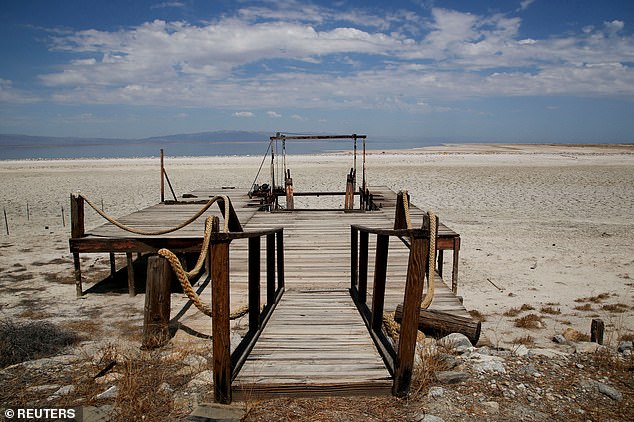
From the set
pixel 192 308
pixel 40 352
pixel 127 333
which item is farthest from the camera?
pixel 192 308

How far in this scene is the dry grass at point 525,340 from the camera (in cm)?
582

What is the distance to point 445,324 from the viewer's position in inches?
209

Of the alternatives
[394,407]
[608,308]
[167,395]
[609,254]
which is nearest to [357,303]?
[394,407]

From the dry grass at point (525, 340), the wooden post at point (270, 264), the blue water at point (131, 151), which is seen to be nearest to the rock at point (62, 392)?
the wooden post at point (270, 264)

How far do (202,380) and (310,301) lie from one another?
75.0 inches

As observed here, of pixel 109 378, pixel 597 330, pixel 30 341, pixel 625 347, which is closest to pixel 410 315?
pixel 109 378

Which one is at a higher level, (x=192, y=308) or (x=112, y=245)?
(x=112, y=245)

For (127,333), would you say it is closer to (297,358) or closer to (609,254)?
(297,358)

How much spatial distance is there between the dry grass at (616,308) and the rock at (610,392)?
4.00 metres

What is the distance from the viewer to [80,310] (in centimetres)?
730

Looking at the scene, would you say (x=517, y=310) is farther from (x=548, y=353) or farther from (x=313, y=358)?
(x=313, y=358)

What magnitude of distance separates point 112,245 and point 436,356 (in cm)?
573

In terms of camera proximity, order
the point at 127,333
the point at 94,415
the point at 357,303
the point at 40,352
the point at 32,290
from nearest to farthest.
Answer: the point at 94,415 < the point at 40,352 < the point at 357,303 < the point at 127,333 < the point at 32,290

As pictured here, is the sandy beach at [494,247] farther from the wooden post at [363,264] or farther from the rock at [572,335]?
the wooden post at [363,264]
